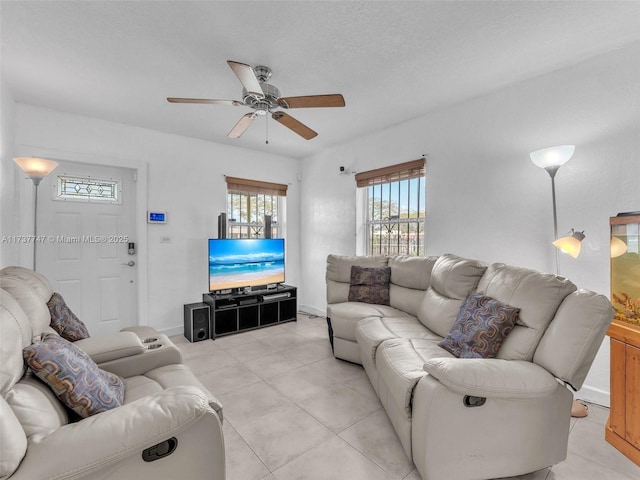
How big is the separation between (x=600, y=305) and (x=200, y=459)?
1.87 metres

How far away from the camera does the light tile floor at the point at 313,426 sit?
1617 millimetres

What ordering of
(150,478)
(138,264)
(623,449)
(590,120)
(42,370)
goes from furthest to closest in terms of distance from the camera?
1. (138,264)
2. (590,120)
3. (623,449)
4. (42,370)
5. (150,478)

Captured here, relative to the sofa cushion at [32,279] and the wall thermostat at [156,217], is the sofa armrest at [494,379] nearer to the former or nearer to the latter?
the sofa cushion at [32,279]

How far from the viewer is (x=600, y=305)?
4.67 ft

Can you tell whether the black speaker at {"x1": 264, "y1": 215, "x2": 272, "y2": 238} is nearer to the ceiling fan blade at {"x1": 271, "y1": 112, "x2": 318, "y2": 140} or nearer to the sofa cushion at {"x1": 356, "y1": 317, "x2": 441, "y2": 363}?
the ceiling fan blade at {"x1": 271, "y1": 112, "x2": 318, "y2": 140}

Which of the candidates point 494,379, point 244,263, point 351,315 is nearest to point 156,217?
point 244,263

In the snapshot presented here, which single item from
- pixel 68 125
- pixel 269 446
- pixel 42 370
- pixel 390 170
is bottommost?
pixel 269 446

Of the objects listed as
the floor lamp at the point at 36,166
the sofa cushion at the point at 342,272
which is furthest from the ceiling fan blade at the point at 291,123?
the floor lamp at the point at 36,166

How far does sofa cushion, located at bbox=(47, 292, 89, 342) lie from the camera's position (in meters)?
1.83

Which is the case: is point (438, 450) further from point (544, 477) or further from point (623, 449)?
point (623, 449)

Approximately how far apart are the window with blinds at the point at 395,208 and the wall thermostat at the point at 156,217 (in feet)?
8.42

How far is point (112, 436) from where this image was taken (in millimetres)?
961

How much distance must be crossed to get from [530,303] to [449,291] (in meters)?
0.74

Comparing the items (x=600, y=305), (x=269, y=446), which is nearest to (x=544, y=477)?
(x=600, y=305)
